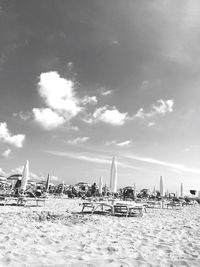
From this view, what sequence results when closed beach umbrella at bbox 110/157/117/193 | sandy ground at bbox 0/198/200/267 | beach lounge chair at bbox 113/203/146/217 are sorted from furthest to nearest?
closed beach umbrella at bbox 110/157/117/193 → beach lounge chair at bbox 113/203/146/217 → sandy ground at bbox 0/198/200/267

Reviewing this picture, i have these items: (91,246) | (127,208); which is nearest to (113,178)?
(127,208)

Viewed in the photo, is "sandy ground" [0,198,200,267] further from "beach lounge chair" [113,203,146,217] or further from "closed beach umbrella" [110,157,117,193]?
"closed beach umbrella" [110,157,117,193]

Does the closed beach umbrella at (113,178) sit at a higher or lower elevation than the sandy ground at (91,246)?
higher

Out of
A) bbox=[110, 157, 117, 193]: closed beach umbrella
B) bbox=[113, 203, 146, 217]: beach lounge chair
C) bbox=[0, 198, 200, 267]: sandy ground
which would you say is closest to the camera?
bbox=[0, 198, 200, 267]: sandy ground

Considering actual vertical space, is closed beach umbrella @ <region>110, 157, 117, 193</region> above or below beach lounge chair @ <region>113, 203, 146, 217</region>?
above

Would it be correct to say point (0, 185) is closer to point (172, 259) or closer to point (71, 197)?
point (71, 197)

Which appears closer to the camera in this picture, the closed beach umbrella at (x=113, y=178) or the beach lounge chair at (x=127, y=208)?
the beach lounge chair at (x=127, y=208)

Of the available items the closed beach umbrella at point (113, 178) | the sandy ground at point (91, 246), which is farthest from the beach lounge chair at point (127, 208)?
the sandy ground at point (91, 246)

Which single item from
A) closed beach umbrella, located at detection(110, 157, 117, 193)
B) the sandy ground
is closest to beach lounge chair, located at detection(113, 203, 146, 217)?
closed beach umbrella, located at detection(110, 157, 117, 193)

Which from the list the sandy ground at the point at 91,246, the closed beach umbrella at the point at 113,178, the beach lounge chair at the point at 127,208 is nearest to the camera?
the sandy ground at the point at 91,246

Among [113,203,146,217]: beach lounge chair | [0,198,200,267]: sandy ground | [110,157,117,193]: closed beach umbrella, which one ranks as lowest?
[0,198,200,267]: sandy ground

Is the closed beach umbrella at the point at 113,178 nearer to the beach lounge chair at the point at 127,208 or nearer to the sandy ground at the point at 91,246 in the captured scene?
the beach lounge chair at the point at 127,208

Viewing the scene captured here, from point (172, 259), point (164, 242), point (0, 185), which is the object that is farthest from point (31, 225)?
point (0, 185)

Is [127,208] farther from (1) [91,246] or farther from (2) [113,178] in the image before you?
(1) [91,246]
